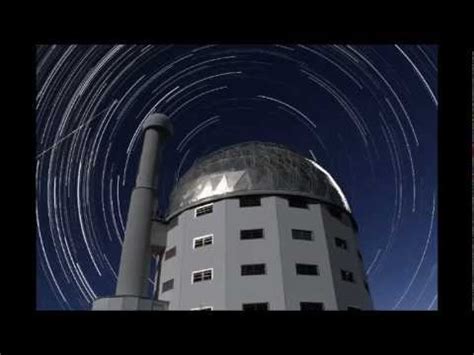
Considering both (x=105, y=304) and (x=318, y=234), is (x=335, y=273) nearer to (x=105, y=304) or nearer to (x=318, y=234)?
(x=318, y=234)

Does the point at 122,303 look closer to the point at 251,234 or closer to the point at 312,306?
the point at 251,234

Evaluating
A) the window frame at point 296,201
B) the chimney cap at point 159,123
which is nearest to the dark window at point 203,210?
the window frame at point 296,201

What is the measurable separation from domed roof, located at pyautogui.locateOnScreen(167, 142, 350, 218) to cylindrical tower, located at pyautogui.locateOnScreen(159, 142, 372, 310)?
7cm

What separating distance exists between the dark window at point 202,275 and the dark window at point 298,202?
20.1 feet

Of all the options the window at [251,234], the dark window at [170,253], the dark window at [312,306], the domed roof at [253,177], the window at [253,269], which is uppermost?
the domed roof at [253,177]

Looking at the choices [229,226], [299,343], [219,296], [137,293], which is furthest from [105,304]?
[299,343]

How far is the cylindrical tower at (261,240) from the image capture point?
21.3 meters

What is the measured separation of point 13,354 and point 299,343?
210 inches

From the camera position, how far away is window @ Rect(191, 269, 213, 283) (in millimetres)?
22103

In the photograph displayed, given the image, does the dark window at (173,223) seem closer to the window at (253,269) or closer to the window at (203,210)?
the window at (203,210)

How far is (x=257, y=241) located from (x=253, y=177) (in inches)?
180

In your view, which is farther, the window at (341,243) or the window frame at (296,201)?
the window frame at (296,201)

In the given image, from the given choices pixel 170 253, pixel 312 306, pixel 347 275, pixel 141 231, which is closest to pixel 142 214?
pixel 141 231

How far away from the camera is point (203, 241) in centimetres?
2367
